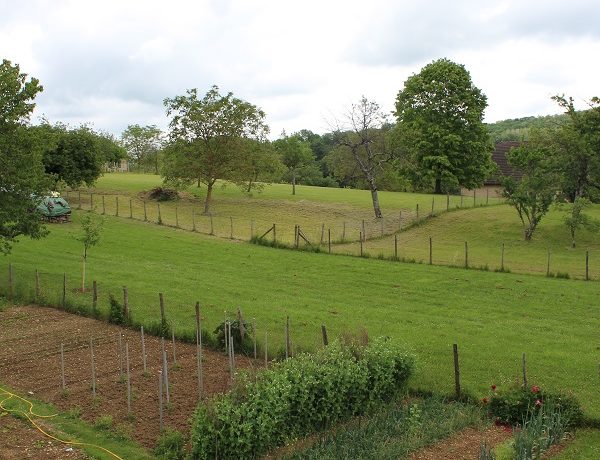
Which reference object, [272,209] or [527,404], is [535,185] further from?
[527,404]

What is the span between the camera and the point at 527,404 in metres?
13.8

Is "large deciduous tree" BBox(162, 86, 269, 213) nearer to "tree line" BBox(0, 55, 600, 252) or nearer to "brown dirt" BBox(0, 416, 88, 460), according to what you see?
"tree line" BBox(0, 55, 600, 252)

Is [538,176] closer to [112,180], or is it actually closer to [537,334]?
[537,334]

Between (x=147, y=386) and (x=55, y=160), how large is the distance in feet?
120

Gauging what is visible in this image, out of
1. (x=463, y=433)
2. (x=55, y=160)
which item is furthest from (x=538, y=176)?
(x=55, y=160)

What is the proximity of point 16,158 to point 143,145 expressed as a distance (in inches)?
3695

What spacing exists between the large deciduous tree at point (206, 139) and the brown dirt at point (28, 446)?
4008 centimetres

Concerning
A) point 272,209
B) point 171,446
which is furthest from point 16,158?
point 272,209

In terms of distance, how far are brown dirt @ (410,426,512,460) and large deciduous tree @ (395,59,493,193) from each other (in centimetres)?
4666

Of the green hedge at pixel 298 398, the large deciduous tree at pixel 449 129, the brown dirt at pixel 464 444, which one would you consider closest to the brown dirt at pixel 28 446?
the green hedge at pixel 298 398

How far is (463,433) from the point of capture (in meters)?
13.4

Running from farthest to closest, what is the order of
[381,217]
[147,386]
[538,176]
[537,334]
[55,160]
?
[381,217]
[55,160]
[538,176]
[537,334]
[147,386]

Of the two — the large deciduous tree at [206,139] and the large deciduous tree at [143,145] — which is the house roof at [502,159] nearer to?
the large deciduous tree at [206,139]

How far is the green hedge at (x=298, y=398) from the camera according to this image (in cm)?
1128
